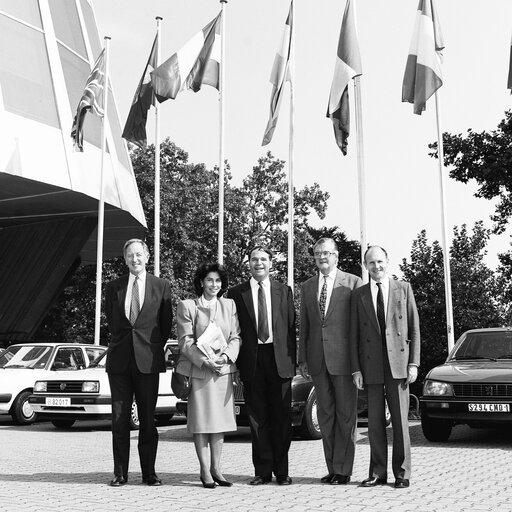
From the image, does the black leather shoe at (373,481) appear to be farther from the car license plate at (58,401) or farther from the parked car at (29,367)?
the parked car at (29,367)

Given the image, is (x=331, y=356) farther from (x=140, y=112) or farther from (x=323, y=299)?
(x=140, y=112)

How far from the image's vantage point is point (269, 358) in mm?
7250

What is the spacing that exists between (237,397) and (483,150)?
1396cm

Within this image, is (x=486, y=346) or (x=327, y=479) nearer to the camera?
(x=327, y=479)

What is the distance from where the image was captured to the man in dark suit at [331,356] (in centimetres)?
714

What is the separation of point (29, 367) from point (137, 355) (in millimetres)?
9439

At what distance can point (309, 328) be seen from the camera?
7.41m

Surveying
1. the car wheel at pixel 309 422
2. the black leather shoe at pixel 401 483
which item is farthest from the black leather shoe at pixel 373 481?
the car wheel at pixel 309 422

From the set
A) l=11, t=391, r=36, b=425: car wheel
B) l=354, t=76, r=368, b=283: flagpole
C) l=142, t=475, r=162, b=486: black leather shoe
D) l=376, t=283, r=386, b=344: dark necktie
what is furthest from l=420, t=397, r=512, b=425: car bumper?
l=11, t=391, r=36, b=425: car wheel

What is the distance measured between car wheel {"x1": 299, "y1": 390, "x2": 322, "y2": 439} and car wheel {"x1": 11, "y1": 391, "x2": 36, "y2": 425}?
6196 millimetres

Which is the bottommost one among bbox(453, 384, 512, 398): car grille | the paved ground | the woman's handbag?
the paved ground

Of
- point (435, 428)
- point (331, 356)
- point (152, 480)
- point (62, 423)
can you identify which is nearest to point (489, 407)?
point (435, 428)

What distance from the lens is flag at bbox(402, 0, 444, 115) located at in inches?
615

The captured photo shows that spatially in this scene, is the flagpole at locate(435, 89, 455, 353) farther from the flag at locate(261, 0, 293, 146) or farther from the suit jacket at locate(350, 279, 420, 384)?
the suit jacket at locate(350, 279, 420, 384)
